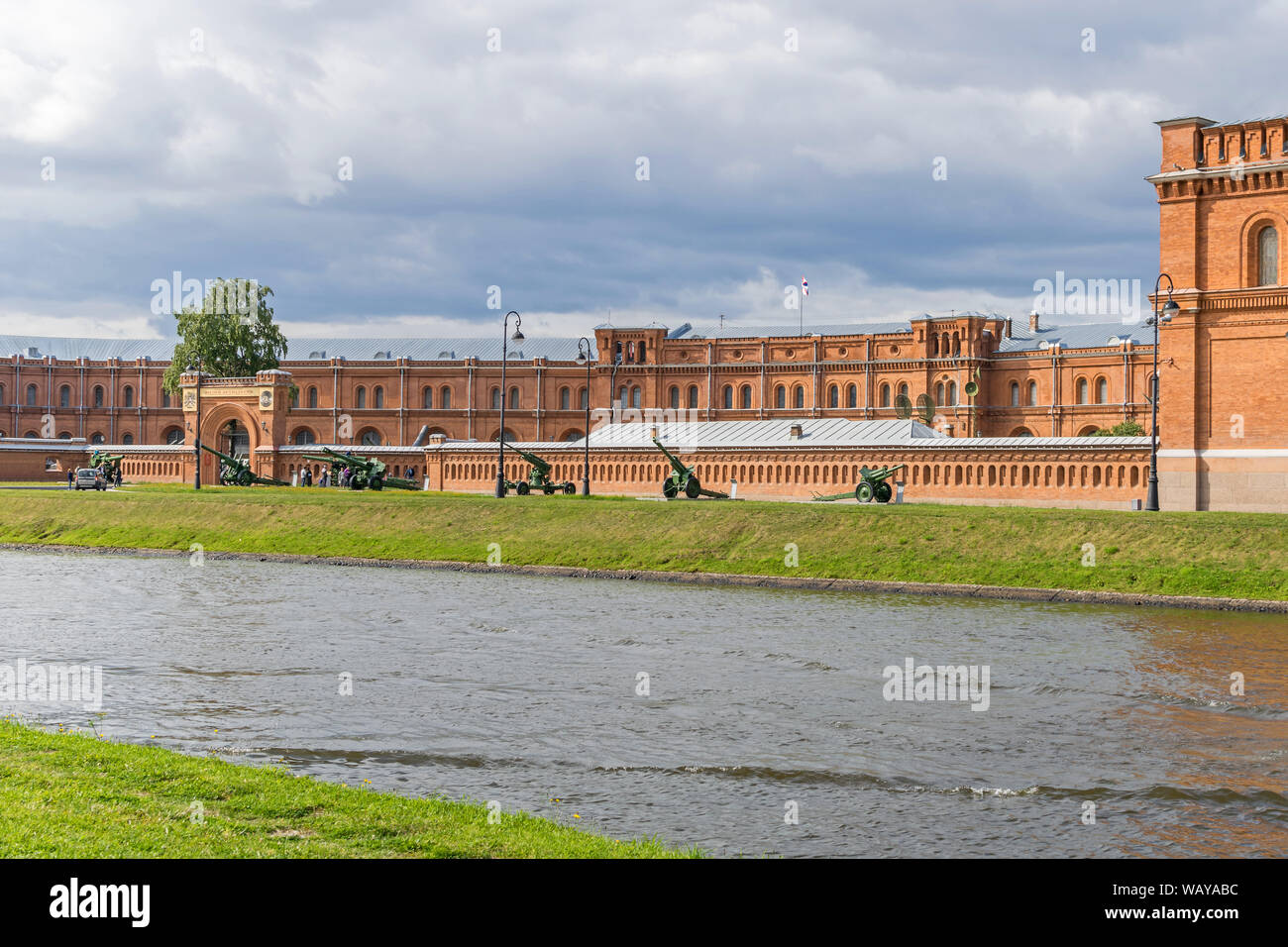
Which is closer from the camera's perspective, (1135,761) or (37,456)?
(1135,761)

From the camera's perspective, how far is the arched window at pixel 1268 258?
33906 mm

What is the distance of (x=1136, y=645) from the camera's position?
1886 cm

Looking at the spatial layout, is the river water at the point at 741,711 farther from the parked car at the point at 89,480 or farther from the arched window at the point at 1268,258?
the parked car at the point at 89,480

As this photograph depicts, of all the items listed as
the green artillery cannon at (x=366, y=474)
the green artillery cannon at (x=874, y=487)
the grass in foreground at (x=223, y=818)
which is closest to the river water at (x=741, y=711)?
the grass in foreground at (x=223, y=818)

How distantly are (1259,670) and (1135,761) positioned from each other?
6252 millimetres

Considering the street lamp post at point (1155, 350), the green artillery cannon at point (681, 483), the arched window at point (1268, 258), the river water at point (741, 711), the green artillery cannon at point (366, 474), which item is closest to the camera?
the river water at point (741, 711)

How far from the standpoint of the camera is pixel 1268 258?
112 ft

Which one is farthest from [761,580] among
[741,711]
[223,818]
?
[223,818]

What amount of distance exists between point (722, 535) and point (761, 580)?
3.96 m

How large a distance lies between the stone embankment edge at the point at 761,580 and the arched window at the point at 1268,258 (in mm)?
14045

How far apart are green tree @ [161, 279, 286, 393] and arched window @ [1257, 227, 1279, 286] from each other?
63.8m
